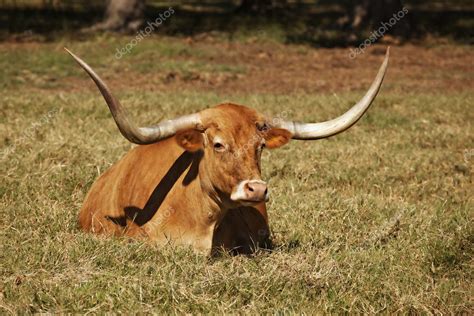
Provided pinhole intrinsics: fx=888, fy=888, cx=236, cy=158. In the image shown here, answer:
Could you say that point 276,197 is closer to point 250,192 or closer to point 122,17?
point 250,192

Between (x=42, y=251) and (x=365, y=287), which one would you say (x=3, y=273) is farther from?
(x=365, y=287)

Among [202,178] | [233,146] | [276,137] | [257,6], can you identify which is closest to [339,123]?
[276,137]

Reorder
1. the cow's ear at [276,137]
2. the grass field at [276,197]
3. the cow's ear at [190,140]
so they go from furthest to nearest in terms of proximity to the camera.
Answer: the cow's ear at [276,137], the cow's ear at [190,140], the grass field at [276,197]

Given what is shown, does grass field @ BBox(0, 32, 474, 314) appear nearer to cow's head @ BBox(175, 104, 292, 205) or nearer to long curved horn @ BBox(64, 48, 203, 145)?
cow's head @ BBox(175, 104, 292, 205)

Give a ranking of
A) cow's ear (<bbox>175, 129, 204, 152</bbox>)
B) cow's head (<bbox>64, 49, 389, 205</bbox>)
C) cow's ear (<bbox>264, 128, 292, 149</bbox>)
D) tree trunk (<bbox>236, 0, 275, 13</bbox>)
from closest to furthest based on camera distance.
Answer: cow's head (<bbox>64, 49, 389, 205</bbox>) → cow's ear (<bbox>175, 129, 204, 152</bbox>) → cow's ear (<bbox>264, 128, 292, 149</bbox>) → tree trunk (<bbox>236, 0, 275, 13</bbox>)

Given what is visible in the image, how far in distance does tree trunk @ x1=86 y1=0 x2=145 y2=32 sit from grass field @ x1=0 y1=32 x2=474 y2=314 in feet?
12.5

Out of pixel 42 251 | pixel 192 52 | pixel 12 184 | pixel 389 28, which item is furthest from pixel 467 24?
pixel 42 251

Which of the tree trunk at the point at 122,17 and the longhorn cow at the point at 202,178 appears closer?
the longhorn cow at the point at 202,178

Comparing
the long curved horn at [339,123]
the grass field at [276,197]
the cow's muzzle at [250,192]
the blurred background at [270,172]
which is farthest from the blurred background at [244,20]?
the cow's muzzle at [250,192]

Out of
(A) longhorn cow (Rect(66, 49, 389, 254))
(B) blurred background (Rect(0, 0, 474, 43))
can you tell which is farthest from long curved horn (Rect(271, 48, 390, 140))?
(B) blurred background (Rect(0, 0, 474, 43))

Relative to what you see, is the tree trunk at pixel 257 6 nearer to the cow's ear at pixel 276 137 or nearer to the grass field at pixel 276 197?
the grass field at pixel 276 197

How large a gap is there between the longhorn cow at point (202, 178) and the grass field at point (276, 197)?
23cm

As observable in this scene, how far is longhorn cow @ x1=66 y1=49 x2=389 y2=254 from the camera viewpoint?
202 inches

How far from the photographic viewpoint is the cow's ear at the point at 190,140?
5.32 metres
